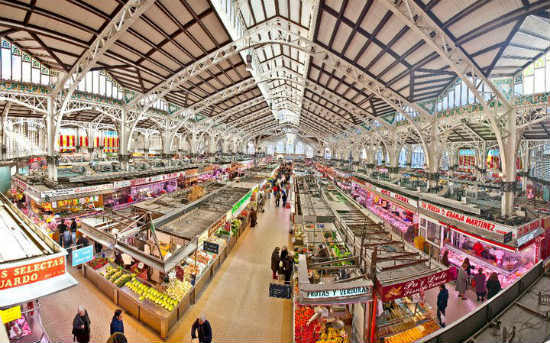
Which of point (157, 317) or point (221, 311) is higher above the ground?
point (157, 317)

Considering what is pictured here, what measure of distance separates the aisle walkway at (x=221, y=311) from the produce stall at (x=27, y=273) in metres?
0.51

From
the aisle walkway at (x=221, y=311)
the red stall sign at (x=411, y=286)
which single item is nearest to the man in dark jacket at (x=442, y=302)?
the red stall sign at (x=411, y=286)

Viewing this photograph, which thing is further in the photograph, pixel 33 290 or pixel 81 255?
pixel 81 255

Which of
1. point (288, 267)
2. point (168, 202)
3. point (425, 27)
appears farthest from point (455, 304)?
point (168, 202)

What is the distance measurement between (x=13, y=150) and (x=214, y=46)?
26.9 meters

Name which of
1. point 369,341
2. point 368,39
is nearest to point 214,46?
point 368,39

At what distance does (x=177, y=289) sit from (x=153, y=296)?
559 millimetres

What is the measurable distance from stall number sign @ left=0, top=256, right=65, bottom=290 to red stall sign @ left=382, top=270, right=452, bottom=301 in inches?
205

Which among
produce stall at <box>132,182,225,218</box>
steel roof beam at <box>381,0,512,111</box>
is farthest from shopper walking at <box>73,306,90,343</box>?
steel roof beam at <box>381,0,512,111</box>

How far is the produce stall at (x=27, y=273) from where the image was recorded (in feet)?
10.2

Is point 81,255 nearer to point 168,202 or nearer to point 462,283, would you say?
point 168,202

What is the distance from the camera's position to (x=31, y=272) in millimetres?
3270

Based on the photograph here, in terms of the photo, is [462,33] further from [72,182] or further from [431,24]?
[72,182]

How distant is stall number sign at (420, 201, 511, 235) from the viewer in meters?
6.79
